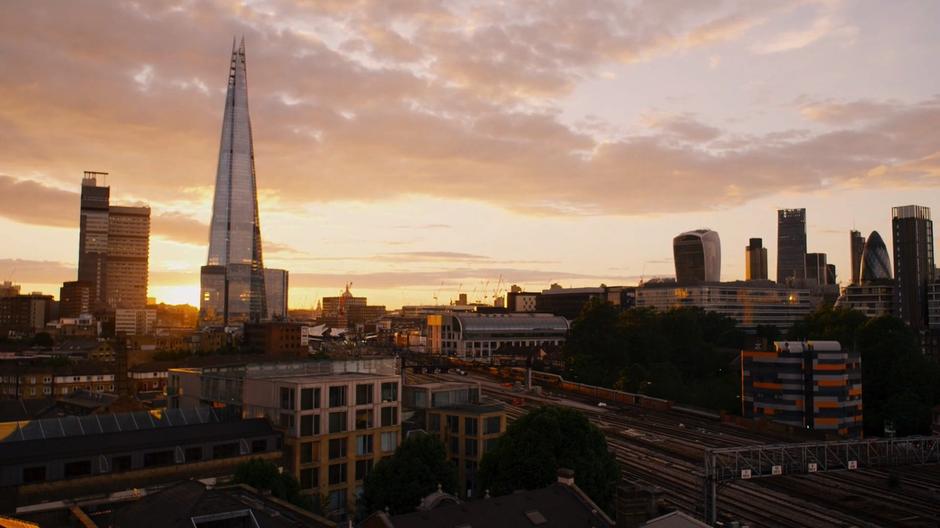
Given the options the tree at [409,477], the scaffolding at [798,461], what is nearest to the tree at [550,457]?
the tree at [409,477]

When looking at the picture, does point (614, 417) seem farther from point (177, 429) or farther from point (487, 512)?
point (487, 512)

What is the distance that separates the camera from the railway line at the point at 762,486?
64.8 meters

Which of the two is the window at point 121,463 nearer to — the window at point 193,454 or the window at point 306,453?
the window at point 193,454

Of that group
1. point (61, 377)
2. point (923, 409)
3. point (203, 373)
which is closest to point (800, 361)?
point (923, 409)

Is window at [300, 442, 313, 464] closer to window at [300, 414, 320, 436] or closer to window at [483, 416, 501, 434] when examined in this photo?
window at [300, 414, 320, 436]

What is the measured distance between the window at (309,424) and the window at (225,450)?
5.26m

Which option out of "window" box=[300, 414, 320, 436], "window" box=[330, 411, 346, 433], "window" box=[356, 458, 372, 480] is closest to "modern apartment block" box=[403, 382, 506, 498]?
"window" box=[356, 458, 372, 480]

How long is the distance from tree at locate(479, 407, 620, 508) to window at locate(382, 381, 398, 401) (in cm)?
1291

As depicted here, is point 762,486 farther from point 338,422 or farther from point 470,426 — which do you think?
point 338,422

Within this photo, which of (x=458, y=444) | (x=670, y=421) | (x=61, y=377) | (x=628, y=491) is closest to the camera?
(x=628, y=491)

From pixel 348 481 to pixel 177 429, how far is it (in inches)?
562

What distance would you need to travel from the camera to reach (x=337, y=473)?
62.8 meters

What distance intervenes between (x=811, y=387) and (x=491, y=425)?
53.9 m

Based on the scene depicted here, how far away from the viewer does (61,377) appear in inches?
5251
